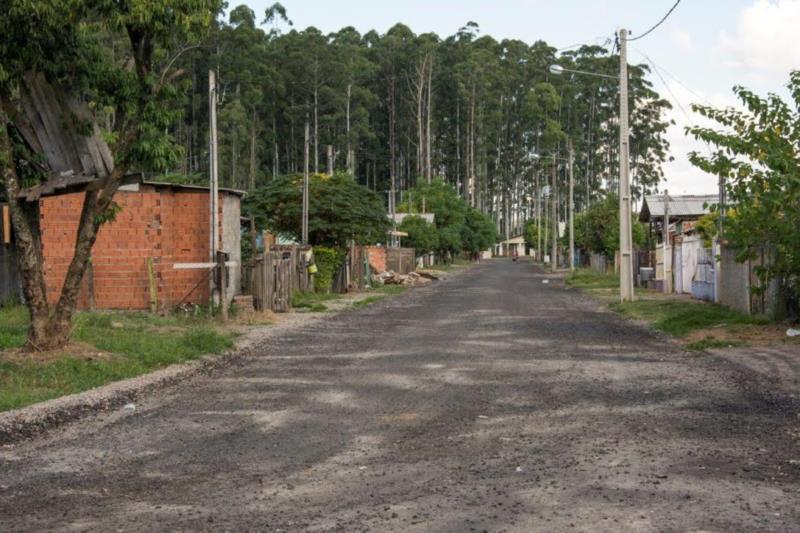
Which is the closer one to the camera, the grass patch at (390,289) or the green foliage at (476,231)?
the grass patch at (390,289)

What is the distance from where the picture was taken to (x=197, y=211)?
78.8 feet

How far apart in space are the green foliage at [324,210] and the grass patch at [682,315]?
10861 millimetres

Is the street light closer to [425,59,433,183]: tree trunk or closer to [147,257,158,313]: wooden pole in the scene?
[147,257,158,313]: wooden pole

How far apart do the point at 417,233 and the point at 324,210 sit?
122ft

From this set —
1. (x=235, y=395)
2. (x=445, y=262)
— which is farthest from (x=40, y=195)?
(x=445, y=262)

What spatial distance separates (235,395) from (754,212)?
1131 centimetres

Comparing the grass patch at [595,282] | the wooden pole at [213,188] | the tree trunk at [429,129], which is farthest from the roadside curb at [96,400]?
the tree trunk at [429,129]

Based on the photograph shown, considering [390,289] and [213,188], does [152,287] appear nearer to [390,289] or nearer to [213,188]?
[213,188]

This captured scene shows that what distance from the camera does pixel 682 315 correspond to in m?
22.2

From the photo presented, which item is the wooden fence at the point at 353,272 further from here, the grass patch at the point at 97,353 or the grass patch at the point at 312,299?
the grass patch at the point at 97,353

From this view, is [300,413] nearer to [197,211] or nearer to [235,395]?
[235,395]

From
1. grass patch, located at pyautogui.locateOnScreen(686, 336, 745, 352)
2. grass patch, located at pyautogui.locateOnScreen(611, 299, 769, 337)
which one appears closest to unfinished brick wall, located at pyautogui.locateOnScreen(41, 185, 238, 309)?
grass patch, located at pyautogui.locateOnScreen(611, 299, 769, 337)

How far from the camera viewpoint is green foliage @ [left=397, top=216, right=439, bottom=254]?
72.8 metres

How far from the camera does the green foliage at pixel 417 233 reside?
72750mm
